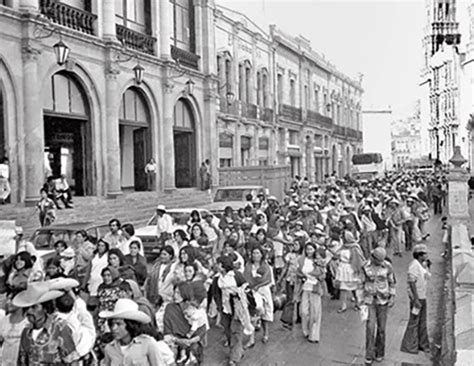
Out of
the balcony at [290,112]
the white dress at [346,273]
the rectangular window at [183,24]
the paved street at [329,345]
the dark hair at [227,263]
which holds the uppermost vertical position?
the rectangular window at [183,24]

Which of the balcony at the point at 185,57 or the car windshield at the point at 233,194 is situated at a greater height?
the balcony at the point at 185,57

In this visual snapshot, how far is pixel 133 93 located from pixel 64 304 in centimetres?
2100

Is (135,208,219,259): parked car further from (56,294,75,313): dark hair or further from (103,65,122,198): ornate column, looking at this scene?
(56,294,75,313): dark hair

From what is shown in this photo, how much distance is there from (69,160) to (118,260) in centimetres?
1757

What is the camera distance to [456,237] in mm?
15102

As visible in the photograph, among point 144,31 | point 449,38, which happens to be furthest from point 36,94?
point 449,38

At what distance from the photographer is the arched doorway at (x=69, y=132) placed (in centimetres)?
2123

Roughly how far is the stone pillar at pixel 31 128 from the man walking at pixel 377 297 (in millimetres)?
12124

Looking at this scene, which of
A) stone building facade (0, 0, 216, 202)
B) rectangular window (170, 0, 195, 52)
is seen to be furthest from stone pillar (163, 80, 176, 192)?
rectangular window (170, 0, 195, 52)

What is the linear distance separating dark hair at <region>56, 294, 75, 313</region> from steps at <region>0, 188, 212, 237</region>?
11.5 meters

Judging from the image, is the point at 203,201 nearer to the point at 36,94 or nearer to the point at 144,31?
the point at 144,31

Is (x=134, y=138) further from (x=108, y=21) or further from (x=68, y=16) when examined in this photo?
(x=68, y=16)

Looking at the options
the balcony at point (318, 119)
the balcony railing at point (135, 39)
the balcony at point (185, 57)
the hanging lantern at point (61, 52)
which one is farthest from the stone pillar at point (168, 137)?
the balcony at point (318, 119)

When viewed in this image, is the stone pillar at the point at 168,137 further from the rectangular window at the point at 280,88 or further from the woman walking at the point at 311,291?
the rectangular window at the point at 280,88
